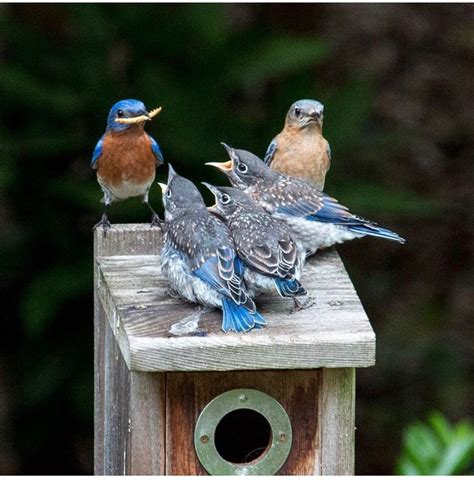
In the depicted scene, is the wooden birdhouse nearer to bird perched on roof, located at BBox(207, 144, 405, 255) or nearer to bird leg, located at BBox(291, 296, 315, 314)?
bird leg, located at BBox(291, 296, 315, 314)

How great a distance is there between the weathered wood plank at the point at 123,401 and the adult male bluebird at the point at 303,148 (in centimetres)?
75

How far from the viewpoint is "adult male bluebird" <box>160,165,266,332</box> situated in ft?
13.4

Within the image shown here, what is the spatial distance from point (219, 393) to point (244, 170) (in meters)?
0.92

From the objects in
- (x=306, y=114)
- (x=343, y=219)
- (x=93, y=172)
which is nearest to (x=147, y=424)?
(x=343, y=219)

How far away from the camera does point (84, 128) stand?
22.9ft

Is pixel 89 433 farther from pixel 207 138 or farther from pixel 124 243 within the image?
pixel 124 243

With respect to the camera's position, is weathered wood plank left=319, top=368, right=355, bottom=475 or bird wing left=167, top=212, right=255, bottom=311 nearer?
bird wing left=167, top=212, right=255, bottom=311

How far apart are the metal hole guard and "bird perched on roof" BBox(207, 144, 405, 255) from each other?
0.76 m

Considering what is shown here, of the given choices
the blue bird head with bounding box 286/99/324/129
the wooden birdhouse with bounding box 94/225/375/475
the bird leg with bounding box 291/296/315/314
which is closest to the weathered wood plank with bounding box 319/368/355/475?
the wooden birdhouse with bounding box 94/225/375/475

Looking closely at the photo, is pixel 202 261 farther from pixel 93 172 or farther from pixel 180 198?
pixel 93 172

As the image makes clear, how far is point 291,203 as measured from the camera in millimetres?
4809

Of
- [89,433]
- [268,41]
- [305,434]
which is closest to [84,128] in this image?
[268,41]

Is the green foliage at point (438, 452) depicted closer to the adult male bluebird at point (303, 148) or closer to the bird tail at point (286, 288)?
the bird tail at point (286, 288)

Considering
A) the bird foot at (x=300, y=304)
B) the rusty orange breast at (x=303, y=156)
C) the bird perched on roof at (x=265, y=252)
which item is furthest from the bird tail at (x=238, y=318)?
the rusty orange breast at (x=303, y=156)
